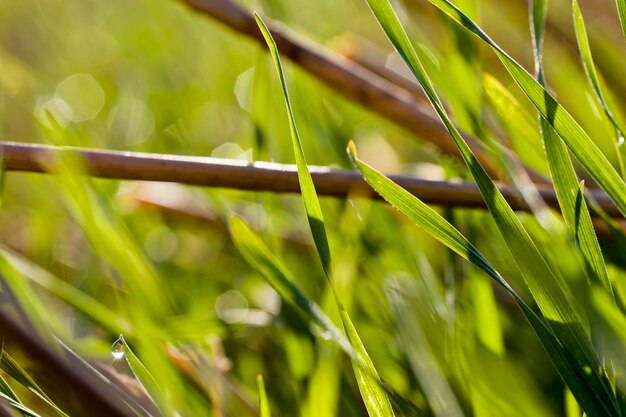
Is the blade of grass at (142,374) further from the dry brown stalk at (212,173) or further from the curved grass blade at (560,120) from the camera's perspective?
the curved grass blade at (560,120)

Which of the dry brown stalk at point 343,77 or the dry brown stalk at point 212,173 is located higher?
the dry brown stalk at point 343,77

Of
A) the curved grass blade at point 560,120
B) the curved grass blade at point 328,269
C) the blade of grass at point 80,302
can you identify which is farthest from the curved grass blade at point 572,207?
the blade of grass at point 80,302

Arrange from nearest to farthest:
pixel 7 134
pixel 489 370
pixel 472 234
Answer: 1. pixel 489 370
2. pixel 472 234
3. pixel 7 134

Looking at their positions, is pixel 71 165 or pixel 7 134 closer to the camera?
pixel 71 165

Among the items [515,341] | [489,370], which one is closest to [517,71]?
[489,370]

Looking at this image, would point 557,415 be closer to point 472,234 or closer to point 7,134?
point 472,234

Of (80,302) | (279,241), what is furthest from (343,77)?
(80,302)

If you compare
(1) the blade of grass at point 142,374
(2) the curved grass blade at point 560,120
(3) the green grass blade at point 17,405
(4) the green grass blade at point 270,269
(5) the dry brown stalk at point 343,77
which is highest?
(5) the dry brown stalk at point 343,77

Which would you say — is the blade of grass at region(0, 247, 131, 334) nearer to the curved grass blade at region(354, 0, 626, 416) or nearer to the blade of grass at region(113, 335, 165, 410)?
the blade of grass at region(113, 335, 165, 410)
